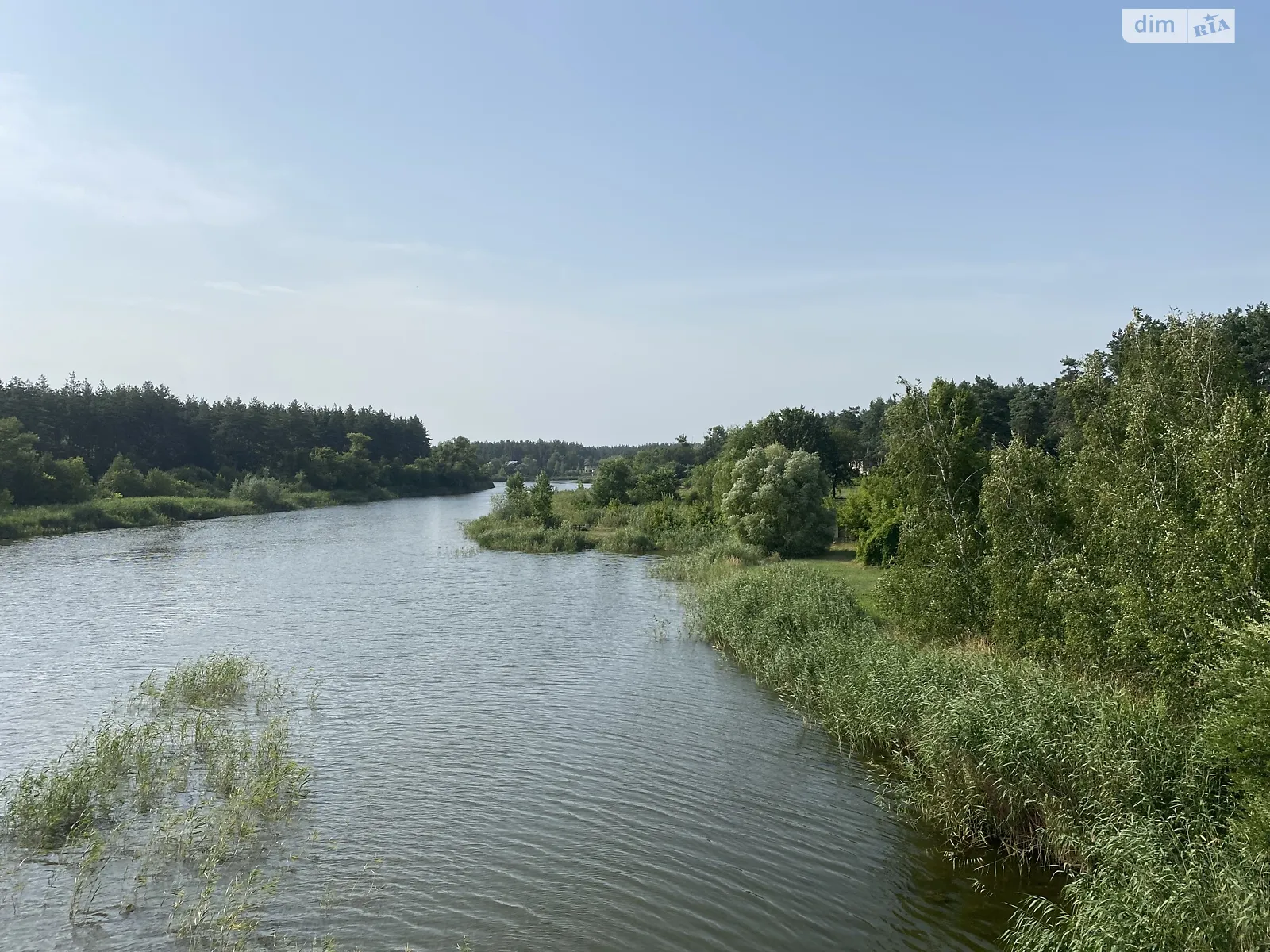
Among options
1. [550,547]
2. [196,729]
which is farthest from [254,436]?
[196,729]

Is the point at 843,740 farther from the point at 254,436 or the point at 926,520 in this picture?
the point at 254,436

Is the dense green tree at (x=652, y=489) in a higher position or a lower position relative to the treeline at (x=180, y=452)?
lower

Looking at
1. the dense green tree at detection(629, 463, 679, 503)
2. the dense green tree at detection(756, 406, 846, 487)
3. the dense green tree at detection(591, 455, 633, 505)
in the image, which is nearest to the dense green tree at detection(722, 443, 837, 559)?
the dense green tree at detection(756, 406, 846, 487)

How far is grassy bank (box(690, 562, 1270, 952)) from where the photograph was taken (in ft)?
28.5

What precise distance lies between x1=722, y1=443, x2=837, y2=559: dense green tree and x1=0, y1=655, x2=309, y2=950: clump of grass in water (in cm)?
3131

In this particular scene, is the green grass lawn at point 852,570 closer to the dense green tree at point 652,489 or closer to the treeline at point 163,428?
the dense green tree at point 652,489

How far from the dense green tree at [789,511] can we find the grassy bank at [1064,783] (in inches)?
995

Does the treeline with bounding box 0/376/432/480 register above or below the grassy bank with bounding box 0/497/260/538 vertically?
above

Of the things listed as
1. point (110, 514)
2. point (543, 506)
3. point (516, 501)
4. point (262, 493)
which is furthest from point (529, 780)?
point (262, 493)

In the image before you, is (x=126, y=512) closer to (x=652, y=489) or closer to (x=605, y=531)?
(x=605, y=531)

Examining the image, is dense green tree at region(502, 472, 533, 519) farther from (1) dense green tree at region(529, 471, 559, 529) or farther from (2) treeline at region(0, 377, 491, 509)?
(2) treeline at region(0, 377, 491, 509)

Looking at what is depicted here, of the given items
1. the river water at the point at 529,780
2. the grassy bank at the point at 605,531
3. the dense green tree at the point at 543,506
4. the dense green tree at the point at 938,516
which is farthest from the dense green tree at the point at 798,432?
the dense green tree at the point at 938,516

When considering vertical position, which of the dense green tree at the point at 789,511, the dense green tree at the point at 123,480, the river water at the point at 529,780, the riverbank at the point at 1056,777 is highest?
the dense green tree at the point at 123,480

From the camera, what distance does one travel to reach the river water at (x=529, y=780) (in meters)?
10.8
